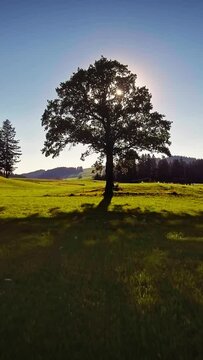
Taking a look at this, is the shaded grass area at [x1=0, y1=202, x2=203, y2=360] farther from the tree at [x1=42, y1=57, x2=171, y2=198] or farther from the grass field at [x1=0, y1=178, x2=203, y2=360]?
the tree at [x1=42, y1=57, x2=171, y2=198]

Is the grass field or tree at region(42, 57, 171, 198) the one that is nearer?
the grass field

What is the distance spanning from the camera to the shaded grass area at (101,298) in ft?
21.8

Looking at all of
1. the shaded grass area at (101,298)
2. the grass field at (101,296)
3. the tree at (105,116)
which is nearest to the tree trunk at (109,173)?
the tree at (105,116)

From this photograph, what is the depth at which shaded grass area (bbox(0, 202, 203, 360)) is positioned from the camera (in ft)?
21.8

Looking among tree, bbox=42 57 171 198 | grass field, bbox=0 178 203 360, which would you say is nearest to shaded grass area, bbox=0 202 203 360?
A: grass field, bbox=0 178 203 360

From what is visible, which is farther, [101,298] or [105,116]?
[105,116]

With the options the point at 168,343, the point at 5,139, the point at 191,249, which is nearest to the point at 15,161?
the point at 5,139

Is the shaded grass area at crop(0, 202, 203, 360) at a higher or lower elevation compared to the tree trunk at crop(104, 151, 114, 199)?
lower

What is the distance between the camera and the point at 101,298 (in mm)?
8906

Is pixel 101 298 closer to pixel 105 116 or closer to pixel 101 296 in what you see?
pixel 101 296

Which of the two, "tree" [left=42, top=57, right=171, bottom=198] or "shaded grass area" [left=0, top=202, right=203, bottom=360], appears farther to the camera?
"tree" [left=42, top=57, right=171, bottom=198]

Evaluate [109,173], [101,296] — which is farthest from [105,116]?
[101,296]

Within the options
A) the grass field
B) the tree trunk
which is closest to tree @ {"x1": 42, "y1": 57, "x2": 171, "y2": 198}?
the tree trunk

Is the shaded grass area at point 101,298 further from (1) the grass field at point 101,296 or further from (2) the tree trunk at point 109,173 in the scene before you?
(2) the tree trunk at point 109,173
